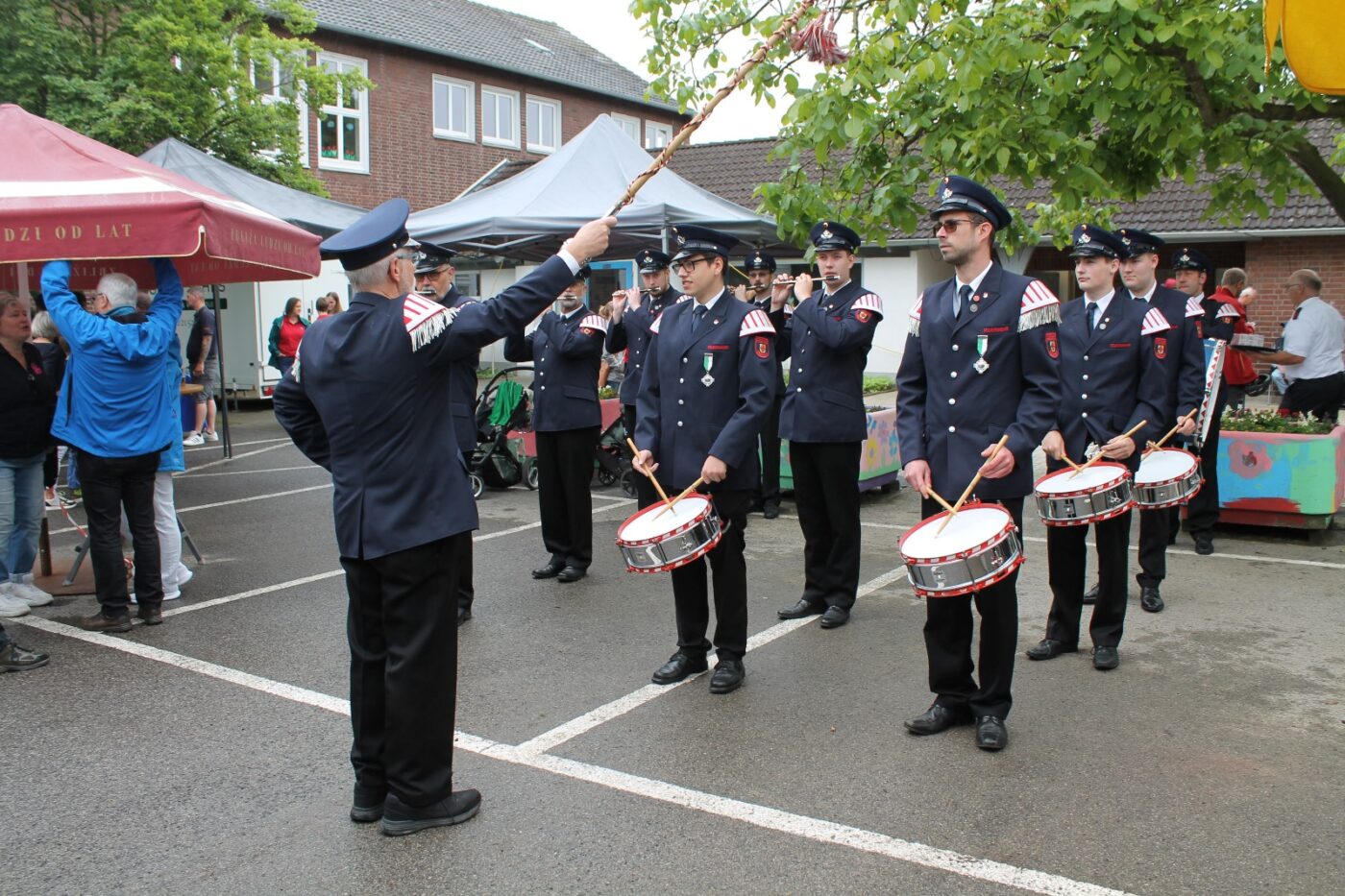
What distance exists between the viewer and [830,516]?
675 cm

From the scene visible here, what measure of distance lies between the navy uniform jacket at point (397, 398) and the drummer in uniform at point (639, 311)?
3.93 m

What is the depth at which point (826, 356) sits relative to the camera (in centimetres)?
675

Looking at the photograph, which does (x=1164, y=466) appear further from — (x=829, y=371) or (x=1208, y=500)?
(x=1208, y=500)

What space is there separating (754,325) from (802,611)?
197 centimetres

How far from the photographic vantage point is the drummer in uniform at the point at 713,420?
5359 millimetres

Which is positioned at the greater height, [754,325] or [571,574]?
[754,325]

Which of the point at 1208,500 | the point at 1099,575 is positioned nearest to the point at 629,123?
the point at 1208,500

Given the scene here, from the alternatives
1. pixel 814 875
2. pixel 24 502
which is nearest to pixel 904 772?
pixel 814 875

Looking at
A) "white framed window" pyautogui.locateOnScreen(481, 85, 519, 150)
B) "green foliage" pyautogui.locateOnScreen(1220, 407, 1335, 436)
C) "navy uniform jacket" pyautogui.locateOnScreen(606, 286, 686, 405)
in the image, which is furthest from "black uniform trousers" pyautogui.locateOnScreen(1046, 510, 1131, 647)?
"white framed window" pyautogui.locateOnScreen(481, 85, 519, 150)

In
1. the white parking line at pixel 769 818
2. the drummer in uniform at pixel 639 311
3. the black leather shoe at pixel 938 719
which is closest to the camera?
the white parking line at pixel 769 818

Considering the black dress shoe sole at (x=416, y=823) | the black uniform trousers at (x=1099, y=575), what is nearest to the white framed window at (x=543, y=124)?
the black uniform trousers at (x=1099, y=575)

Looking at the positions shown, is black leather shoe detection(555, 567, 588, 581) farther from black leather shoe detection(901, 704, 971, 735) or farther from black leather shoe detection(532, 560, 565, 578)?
black leather shoe detection(901, 704, 971, 735)

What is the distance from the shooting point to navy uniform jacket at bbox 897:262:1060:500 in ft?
15.3

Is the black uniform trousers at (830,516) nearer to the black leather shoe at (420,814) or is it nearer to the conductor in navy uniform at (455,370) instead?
the conductor in navy uniform at (455,370)
